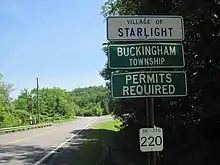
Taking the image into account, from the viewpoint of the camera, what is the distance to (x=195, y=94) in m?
12.5

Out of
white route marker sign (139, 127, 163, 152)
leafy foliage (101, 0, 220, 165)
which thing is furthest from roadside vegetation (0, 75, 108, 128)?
white route marker sign (139, 127, 163, 152)

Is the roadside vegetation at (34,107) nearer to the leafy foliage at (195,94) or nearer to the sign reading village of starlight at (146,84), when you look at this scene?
the leafy foliage at (195,94)

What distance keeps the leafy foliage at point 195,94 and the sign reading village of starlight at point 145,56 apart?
16.5ft

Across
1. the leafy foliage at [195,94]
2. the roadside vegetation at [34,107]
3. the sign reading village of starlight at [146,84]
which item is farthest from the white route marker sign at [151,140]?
the roadside vegetation at [34,107]

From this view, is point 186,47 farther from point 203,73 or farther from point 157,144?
point 157,144

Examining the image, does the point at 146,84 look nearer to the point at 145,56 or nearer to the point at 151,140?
the point at 145,56

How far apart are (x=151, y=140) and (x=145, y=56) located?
1218 mm

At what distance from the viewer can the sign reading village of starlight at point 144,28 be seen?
19.4 feet

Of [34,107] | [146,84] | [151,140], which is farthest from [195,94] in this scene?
[34,107]

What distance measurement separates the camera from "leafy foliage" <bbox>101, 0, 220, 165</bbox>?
37.3ft

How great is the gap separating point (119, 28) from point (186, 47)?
275 inches

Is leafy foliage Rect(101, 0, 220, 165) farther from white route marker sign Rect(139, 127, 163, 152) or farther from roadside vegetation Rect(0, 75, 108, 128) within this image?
roadside vegetation Rect(0, 75, 108, 128)

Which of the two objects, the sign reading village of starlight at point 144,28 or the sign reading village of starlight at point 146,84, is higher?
the sign reading village of starlight at point 144,28

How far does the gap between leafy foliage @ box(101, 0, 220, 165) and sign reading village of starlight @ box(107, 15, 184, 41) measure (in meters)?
5.06
